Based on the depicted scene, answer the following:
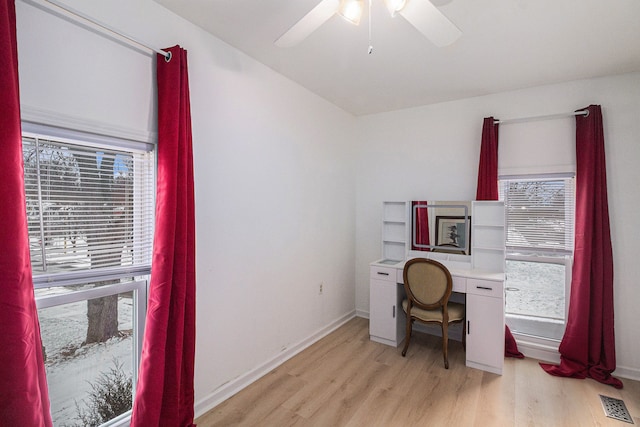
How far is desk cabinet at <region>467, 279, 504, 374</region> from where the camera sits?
8.86 feet

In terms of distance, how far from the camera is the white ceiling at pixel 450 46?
186 centimetres

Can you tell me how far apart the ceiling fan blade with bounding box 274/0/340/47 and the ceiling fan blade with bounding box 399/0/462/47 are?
307 mm

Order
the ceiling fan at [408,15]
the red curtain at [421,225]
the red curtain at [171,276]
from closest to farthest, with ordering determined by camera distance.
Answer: the ceiling fan at [408,15] < the red curtain at [171,276] < the red curtain at [421,225]

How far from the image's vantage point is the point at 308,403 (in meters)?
2.27

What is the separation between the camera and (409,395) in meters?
2.38

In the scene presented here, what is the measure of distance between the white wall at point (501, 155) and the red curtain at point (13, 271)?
329 cm

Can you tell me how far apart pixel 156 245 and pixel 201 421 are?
4.05ft

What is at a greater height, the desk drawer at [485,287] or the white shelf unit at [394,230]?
the white shelf unit at [394,230]

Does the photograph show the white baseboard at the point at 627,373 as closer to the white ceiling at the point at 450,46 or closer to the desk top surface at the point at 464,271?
the desk top surface at the point at 464,271

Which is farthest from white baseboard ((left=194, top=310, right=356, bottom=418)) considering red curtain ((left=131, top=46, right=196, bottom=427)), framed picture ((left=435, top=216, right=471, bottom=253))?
framed picture ((left=435, top=216, right=471, bottom=253))

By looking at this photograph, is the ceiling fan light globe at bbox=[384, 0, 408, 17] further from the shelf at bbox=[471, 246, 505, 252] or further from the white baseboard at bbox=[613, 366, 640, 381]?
the white baseboard at bbox=[613, 366, 640, 381]

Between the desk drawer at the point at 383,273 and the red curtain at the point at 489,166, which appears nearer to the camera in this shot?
the red curtain at the point at 489,166

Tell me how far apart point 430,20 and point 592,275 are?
8.71ft

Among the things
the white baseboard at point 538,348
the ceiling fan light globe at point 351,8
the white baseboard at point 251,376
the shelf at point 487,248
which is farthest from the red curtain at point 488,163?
the ceiling fan light globe at point 351,8
